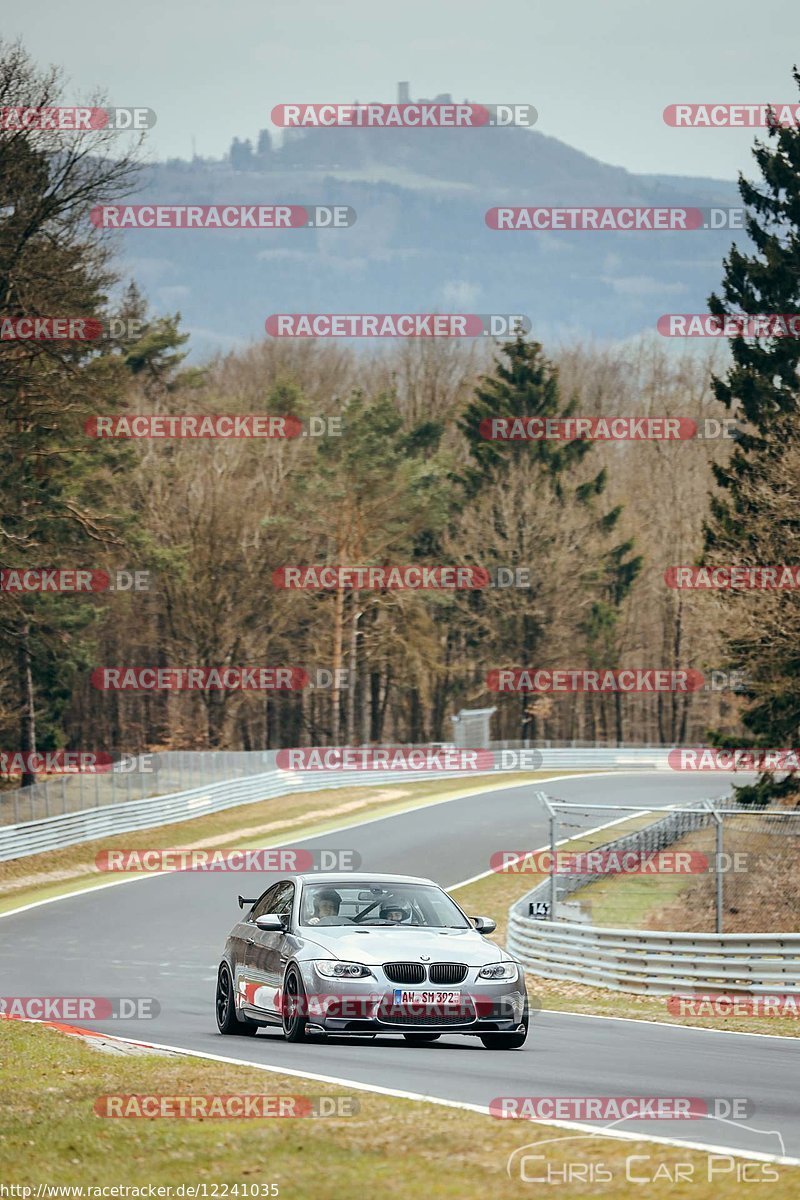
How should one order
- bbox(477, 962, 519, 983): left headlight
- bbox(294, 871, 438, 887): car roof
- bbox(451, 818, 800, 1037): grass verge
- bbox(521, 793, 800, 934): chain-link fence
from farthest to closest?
bbox(521, 793, 800, 934): chain-link fence
bbox(451, 818, 800, 1037): grass verge
bbox(294, 871, 438, 887): car roof
bbox(477, 962, 519, 983): left headlight

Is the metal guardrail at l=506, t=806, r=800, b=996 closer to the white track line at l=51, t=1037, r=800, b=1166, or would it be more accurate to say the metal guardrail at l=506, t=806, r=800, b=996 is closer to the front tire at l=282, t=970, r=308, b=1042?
the front tire at l=282, t=970, r=308, b=1042

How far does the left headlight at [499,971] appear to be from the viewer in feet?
42.2

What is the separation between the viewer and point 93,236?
39.2 metres

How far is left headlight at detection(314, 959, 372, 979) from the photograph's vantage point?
1273 centimetres

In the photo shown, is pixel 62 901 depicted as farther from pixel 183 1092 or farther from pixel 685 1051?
pixel 183 1092

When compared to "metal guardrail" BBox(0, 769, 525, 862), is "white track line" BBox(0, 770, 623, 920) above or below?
below

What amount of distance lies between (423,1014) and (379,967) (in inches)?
19.3

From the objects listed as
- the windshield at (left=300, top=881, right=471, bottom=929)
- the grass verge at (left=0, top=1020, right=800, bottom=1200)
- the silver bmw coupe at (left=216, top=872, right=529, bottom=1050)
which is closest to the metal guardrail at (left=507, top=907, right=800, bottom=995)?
the windshield at (left=300, top=881, right=471, bottom=929)

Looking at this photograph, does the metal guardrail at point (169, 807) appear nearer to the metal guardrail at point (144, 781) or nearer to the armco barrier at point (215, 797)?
the armco barrier at point (215, 797)

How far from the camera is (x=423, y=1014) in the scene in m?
12.7

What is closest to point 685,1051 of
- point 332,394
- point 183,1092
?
point 183,1092

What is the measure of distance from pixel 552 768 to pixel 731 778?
8.16 meters

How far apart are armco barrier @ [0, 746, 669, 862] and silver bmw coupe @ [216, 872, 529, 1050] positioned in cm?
2658

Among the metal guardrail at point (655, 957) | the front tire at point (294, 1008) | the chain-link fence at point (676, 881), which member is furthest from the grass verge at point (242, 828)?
the front tire at point (294, 1008)
